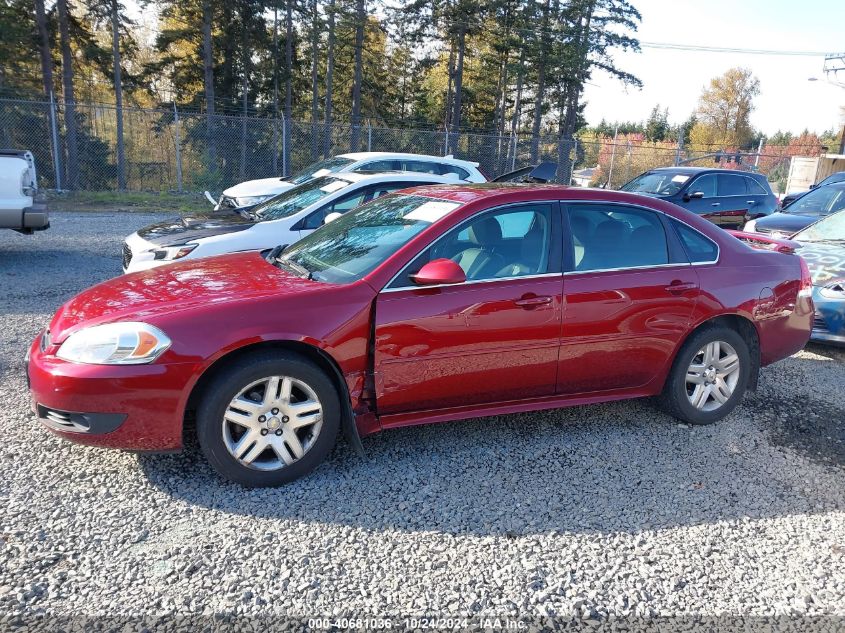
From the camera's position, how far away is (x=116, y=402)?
3.05 meters

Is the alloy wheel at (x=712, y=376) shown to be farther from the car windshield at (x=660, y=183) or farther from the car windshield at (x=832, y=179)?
the car windshield at (x=832, y=179)

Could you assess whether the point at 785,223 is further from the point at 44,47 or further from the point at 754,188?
the point at 44,47

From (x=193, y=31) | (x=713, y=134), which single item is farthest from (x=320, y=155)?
(x=713, y=134)

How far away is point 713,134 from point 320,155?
52056 mm

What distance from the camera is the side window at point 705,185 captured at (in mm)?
11461

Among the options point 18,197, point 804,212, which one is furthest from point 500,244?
point 804,212

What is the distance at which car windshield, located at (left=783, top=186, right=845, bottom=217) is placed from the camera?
9727 mm

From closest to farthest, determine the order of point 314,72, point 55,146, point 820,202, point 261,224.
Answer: point 261,224, point 820,202, point 55,146, point 314,72

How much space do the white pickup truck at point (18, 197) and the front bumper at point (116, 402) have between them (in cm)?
626

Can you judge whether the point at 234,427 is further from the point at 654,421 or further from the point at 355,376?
the point at 654,421

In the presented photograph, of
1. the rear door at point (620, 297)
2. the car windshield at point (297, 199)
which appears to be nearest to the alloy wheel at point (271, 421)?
the rear door at point (620, 297)

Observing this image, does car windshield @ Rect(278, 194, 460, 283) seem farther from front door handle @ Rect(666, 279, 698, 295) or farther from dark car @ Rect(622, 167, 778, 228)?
dark car @ Rect(622, 167, 778, 228)

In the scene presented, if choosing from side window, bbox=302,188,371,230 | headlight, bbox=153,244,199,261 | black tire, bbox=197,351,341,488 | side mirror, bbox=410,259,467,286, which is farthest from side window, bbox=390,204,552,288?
headlight, bbox=153,244,199,261

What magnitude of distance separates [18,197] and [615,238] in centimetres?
781
